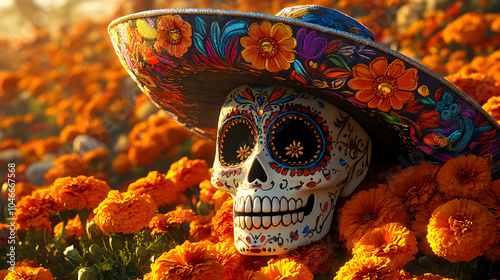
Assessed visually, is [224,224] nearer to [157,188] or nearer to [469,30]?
[157,188]

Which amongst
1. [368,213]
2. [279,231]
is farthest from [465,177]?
[279,231]

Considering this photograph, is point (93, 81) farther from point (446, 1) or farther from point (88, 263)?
point (88, 263)

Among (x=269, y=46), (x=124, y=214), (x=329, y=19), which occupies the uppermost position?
(x=329, y=19)

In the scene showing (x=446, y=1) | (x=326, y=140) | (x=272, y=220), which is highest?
(x=446, y=1)

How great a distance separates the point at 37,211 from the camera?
272 cm

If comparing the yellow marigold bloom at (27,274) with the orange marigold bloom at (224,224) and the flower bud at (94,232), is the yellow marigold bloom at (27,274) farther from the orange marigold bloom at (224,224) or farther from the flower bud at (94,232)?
the orange marigold bloom at (224,224)

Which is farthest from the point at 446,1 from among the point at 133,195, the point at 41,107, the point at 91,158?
the point at 41,107

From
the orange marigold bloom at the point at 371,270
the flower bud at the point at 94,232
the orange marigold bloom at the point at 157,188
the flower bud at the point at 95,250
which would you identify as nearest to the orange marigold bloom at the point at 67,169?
the orange marigold bloom at the point at 157,188

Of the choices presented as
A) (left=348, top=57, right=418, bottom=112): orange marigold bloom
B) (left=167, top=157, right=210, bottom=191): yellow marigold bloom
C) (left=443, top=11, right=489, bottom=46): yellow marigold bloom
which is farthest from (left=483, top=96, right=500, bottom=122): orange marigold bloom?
(left=443, top=11, right=489, bottom=46): yellow marigold bloom

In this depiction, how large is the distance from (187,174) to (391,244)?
1548 millimetres

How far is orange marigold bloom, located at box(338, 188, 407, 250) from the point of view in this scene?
6.81 ft

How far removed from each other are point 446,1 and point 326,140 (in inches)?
222

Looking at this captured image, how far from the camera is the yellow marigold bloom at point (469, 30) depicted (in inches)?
199

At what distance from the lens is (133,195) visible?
232cm
